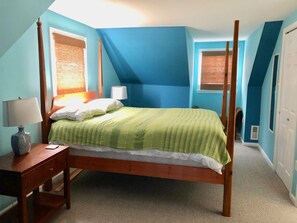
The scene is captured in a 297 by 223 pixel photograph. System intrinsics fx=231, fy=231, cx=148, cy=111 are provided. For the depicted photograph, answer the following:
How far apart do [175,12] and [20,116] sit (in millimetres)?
2223

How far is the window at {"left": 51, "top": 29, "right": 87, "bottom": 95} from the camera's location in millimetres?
3051

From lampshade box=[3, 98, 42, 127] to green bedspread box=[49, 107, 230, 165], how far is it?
26.4 inches

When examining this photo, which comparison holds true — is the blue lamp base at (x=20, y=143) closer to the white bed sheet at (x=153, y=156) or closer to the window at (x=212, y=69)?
the white bed sheet at (x=153, y=156)

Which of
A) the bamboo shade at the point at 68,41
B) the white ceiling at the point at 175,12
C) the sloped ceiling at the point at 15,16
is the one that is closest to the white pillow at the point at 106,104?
the bamboo shade at the point at 68,41

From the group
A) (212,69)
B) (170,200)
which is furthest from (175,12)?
(212,69)

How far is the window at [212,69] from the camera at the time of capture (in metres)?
5.53

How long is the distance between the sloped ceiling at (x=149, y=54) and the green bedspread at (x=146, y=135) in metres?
1.94

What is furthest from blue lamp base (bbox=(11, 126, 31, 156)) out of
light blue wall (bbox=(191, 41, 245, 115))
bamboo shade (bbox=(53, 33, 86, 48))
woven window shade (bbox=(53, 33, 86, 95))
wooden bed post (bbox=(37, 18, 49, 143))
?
light blue wall (bbox=(191, 41, 245, 115))

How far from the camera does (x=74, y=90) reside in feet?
11.4

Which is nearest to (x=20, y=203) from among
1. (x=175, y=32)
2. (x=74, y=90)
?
(x=74, y=90)

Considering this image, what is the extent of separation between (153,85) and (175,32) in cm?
158

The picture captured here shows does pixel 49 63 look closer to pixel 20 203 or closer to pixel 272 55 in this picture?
pixel 20 203

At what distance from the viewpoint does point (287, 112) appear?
299 cm

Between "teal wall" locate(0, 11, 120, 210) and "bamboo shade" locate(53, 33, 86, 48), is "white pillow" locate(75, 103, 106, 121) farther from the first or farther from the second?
"bamboo shade" locate(53, 33, 86, 48)
